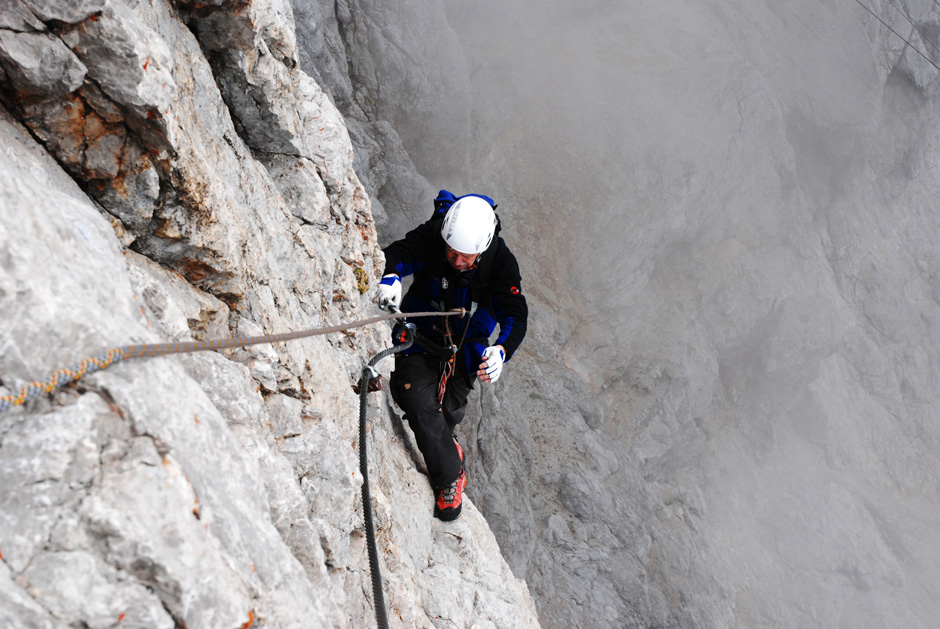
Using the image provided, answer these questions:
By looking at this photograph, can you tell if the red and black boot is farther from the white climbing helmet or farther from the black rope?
the black rope

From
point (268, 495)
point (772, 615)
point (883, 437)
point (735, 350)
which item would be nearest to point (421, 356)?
point (268, 495)

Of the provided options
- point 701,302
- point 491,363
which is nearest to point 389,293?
point 491,363

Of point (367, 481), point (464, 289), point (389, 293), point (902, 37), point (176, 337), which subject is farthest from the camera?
point (902, 37)

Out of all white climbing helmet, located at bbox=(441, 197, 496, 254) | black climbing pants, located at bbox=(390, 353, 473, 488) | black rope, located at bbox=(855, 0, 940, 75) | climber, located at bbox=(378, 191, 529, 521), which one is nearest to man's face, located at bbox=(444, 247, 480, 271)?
climber, located at bbox=(378, 191, 529, 521)

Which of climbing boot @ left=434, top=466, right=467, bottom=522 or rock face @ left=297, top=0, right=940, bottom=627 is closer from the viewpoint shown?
climbing boot @ left=434, top=466, right=467, bottom=522

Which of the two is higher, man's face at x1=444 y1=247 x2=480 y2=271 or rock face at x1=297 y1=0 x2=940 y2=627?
man's face at x1=444 y1=247 x2=480 y2=271

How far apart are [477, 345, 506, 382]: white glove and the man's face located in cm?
84

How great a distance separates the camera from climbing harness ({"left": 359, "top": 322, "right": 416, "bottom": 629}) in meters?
3.12

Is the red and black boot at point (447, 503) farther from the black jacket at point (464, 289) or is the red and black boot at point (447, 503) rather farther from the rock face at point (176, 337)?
the black jacket at point (464, 289)

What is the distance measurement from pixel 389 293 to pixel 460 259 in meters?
0.73

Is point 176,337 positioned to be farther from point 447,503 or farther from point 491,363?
Answer: point 447,503

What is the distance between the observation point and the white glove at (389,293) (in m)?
5.49

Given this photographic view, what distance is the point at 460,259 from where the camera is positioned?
564cm

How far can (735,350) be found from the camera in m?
20.4
